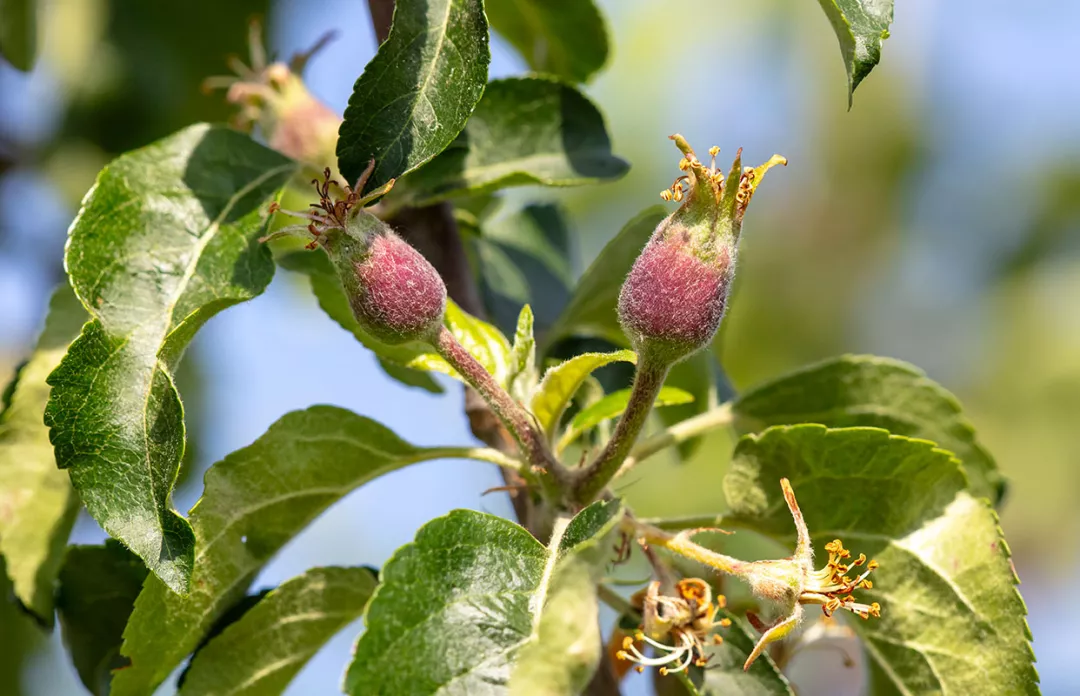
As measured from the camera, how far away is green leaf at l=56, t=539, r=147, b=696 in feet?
5.64

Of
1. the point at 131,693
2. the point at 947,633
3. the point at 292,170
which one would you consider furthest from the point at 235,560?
the point at 947,633

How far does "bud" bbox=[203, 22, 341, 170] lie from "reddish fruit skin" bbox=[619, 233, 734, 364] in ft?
2.58

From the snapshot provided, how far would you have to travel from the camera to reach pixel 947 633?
1.61m

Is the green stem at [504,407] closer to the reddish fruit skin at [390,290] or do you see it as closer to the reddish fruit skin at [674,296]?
the reddish fruit skin at [390,290]

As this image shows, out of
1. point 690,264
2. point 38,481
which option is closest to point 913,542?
point 690,264

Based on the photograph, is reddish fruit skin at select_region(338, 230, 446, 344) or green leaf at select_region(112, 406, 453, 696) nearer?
reddish fruit skin at select_region(338, 230, 446, 344)

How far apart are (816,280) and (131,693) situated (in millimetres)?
6939

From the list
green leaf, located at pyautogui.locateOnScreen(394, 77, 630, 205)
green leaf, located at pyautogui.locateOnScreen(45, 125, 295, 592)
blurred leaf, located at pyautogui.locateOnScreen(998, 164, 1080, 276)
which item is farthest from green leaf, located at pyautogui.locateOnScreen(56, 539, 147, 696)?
blurred leaf, located at pyautogui.locateOnScreen(998, 164, 1080, 276)

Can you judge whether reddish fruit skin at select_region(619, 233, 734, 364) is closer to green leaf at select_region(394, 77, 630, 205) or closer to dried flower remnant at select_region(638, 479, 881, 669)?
dried flower remnant at select_region(638, 479, 881, 669)

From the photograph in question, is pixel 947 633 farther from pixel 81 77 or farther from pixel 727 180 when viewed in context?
pixel 81 77

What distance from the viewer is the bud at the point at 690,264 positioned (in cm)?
137

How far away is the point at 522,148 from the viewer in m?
1.86

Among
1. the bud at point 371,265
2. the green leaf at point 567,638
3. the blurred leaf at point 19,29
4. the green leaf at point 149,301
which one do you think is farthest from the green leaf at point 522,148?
the blurred leaf at point 19,29

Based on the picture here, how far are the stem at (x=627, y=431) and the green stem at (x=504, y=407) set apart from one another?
0.04 meters
